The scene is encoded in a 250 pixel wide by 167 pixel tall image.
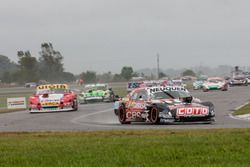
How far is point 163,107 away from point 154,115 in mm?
723

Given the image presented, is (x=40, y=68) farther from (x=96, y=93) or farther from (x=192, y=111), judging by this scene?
(x=192, y=111)

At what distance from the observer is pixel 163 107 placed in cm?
1992

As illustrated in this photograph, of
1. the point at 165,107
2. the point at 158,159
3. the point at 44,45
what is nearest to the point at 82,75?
the point at 44,45

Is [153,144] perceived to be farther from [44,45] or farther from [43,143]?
[44,45]

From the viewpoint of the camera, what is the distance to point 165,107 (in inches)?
783

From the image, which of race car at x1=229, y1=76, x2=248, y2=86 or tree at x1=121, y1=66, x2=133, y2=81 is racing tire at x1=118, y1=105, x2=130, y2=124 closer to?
race car at x1=229, y1=76, x2=248, y2=86

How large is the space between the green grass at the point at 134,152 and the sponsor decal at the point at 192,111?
620 cm

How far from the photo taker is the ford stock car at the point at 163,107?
19703 millimetres

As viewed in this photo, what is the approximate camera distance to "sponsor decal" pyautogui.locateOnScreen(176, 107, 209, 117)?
19.6 m

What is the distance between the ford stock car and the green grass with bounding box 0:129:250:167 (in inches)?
247

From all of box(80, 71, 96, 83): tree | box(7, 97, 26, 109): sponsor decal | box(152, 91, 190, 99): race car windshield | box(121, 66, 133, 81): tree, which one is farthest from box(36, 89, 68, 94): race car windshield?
box(80, 71, 96, 83): tree

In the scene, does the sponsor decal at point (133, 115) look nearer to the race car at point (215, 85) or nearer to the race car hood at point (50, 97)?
the race car hood at point (50, 97)

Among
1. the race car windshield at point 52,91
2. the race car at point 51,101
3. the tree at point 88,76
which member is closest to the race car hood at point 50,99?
the race car at point 51,101

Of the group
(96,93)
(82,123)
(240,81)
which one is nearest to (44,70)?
(240,81)
